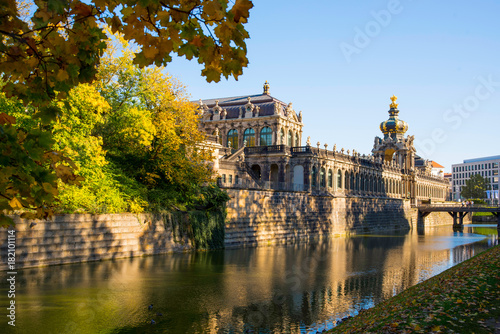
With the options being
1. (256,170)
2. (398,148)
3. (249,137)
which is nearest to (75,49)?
(256,170)

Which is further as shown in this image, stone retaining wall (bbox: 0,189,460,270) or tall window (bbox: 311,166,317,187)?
tall window (bbox: 311,166,317,187)

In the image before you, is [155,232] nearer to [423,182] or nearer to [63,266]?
[63,266]

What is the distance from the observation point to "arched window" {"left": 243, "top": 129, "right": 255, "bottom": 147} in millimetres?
71562

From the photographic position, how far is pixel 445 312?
45.3ft

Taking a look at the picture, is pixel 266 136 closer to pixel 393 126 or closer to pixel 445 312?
pixel 393 126

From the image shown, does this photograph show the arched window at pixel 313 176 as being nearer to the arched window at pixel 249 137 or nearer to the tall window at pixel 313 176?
the tall window at pixel 313 176

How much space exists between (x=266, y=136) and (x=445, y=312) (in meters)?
57.0

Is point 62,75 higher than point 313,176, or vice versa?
point 313,176

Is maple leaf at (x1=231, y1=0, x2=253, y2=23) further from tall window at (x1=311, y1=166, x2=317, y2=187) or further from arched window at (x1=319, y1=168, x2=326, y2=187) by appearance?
arched window at (x1=319, y1=168, x2=326, y2=187)

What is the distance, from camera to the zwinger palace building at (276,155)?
61.5m

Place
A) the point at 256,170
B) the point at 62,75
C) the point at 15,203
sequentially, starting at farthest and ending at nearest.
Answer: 1. the point at 256,170
2. the point at 62,75
3. the point at 15,203

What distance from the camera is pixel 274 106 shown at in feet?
229

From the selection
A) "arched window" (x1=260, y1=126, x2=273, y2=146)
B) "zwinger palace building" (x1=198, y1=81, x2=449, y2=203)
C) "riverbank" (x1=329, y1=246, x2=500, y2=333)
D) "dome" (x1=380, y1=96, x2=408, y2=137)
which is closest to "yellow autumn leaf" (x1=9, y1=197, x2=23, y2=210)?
"riverbank" (x1=329, y1=246, x2=500, y2=333)

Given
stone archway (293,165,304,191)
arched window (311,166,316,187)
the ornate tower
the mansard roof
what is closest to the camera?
stone archway (293,165,304,191)
